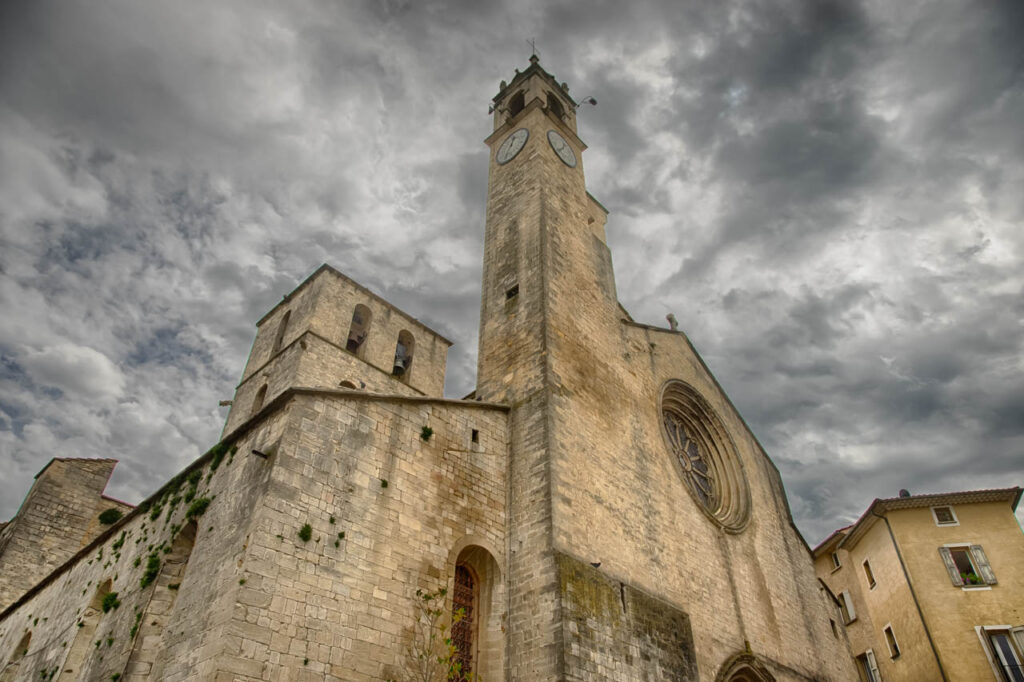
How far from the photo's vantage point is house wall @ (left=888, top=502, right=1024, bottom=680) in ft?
47.7

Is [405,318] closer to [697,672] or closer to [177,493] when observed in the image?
[177,493]

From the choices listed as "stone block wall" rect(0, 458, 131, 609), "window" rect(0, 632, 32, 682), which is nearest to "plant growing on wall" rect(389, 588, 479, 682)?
"window" rect(0, 632, 32, 682)

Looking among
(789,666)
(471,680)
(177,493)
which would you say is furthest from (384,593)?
(789,666)

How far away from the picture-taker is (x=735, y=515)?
14781mm

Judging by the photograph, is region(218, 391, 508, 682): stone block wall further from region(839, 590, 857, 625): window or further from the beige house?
region(839, 590, 857, 625): window

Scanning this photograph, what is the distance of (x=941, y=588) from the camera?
50.7 ft

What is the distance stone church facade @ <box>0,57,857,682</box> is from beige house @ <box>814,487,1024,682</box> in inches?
67.2

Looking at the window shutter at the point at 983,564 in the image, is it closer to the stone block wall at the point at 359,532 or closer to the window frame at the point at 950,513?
the window frame at the point at 950,513

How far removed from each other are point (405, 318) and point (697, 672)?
1407 centimetres

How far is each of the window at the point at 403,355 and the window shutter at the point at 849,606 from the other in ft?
47.7

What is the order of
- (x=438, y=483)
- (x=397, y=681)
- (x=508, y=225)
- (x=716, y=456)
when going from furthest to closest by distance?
(x=716, y=456) → (x=508, y=225) → (x=438, y=483) → (x=397, y=681)

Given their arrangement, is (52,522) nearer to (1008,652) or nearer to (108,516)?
(108,516)

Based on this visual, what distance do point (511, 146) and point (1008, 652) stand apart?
52.6ft

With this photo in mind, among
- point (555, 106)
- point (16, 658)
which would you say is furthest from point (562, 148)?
point (16, 658)
